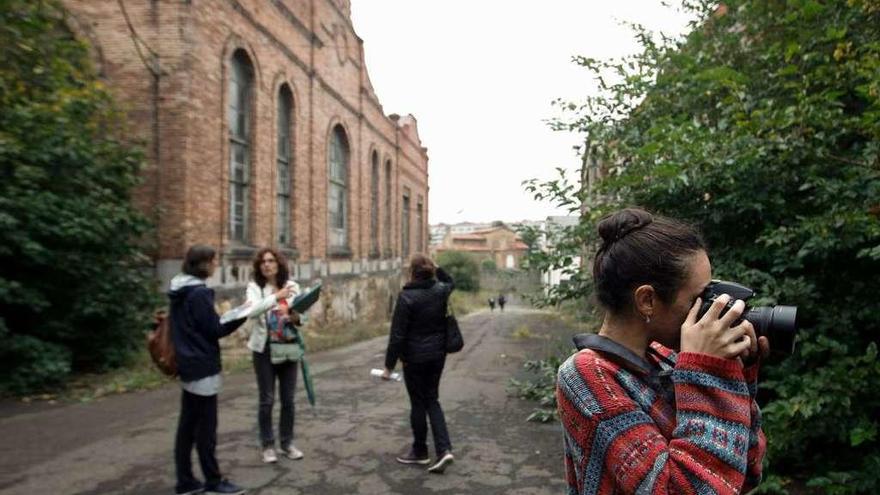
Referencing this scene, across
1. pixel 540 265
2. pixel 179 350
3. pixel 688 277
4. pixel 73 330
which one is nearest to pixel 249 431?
pixel 179 350

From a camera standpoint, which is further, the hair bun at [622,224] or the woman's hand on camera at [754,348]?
the hair bun at [622,224]

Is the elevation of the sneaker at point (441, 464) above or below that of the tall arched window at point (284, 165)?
below

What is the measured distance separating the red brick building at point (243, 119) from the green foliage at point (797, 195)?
7.61 metres

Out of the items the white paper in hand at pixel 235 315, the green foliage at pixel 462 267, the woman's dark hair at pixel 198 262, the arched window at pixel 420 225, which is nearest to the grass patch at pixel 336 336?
the white paper in hand at pixel 235 315

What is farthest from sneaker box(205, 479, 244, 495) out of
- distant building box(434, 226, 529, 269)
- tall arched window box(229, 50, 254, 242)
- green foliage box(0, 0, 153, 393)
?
distant building box(434, 226, 529, 269)

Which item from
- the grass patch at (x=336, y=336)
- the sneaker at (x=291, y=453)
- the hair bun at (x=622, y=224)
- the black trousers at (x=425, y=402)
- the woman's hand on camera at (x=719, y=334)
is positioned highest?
the hair bun at (x=622, y=224)

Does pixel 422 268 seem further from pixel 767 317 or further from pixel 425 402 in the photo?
pixel 767 317

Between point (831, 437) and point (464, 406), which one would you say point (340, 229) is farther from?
point (831, 437)

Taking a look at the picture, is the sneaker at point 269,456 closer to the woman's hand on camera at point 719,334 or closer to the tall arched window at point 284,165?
the woman's hand on camera at point 719,334

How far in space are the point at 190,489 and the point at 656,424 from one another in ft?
13.1

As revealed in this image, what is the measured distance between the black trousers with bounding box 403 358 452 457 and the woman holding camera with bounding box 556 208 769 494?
367 centimetres

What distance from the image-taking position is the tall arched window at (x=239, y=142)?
13.6 m

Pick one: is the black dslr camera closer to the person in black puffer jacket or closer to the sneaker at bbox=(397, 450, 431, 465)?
the person in black puffer jacket

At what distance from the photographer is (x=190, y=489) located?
4.43m
